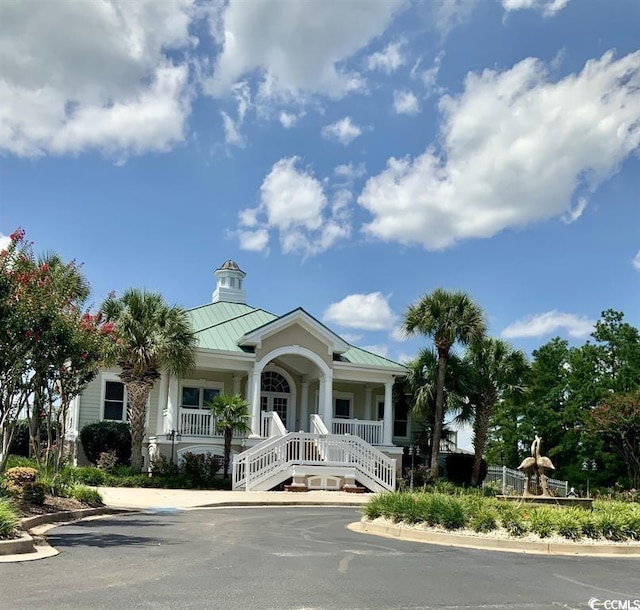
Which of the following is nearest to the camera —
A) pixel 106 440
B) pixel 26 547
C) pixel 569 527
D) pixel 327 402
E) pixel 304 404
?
pixel 26 547

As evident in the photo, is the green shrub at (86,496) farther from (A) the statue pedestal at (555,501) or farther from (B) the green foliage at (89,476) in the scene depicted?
(A) the statue pedestal at (555,501)

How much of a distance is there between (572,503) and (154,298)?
16.5 meters

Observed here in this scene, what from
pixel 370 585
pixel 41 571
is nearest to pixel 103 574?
pixel 41 571

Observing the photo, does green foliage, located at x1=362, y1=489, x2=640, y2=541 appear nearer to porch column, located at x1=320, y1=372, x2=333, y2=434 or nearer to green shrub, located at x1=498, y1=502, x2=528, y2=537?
green shrub, located at x1=498, y1=502, x2=528, y2=537

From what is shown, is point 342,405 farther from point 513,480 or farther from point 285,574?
point 285,574

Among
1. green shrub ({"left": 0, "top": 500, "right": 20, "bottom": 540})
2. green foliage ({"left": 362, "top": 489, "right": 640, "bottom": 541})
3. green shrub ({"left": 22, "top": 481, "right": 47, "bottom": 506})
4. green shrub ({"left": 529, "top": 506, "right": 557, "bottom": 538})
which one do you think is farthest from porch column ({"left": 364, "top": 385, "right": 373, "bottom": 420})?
green shrub ({"left": 0, "top": 500, "right": 20, "bottom": 540})

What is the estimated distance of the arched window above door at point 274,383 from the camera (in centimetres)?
3266

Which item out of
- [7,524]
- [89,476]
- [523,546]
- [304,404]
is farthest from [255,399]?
[7,524]

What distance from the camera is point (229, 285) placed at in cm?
3834

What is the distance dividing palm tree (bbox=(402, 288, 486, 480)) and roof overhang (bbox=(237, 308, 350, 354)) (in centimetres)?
303

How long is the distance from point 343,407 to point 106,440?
10963 millimetres

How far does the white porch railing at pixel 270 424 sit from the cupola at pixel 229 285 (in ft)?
30.5

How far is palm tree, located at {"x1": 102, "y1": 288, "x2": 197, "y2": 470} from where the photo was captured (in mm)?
26094

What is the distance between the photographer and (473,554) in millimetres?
11961
